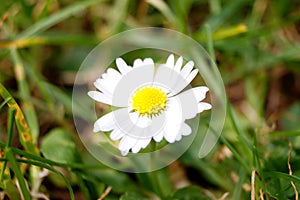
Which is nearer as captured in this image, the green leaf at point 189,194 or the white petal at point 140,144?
the white petal at point 140,144

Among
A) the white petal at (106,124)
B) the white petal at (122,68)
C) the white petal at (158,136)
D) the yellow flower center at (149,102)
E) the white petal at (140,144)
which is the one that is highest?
the white petal at (122,68)

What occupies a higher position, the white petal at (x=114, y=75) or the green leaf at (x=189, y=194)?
the white petal at (x=114, y=75)

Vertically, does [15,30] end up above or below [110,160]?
above

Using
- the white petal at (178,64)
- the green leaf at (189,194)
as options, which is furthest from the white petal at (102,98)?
the green leaf at (189,194)

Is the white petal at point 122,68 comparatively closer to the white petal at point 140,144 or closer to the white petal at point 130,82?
the white petal at point 130,82

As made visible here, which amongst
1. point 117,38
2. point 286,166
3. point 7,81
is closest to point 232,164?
point 286,166

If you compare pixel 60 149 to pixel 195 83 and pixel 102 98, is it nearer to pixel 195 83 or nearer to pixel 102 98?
A: pixel 102 98

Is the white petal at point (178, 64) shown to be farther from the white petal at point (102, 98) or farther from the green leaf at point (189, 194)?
the green leaf at point (189, 194)

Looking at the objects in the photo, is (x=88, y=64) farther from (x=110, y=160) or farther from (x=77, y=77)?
(x=110, y=160)
